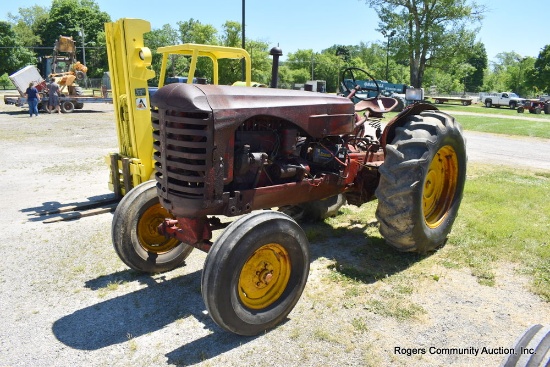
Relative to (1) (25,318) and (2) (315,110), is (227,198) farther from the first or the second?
(1) (25,318)

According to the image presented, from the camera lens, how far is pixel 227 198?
3432mm

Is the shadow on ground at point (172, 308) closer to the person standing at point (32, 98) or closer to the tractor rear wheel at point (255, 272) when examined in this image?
the tractor rear wheel at point (255, 272)

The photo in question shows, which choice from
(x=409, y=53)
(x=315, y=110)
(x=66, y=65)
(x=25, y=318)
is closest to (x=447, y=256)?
(x=315, y=110)

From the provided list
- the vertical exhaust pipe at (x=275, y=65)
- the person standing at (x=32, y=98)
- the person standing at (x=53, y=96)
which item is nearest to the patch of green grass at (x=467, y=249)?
the vertical exhaust pipe at (x=275, y=65)

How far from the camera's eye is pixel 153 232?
14.0 feet

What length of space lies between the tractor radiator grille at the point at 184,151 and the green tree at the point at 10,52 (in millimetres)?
53022

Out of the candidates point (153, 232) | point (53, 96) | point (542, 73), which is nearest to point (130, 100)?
point (153, 232)

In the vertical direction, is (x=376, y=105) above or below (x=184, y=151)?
above

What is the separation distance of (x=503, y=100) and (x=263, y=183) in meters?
38.8

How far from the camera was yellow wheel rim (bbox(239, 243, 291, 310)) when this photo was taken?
3252 mm

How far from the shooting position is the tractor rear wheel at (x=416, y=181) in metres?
4.09

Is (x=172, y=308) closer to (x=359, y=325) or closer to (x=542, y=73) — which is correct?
(x=359, y=325)

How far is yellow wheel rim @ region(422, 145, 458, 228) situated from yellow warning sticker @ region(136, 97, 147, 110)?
12.1 feet

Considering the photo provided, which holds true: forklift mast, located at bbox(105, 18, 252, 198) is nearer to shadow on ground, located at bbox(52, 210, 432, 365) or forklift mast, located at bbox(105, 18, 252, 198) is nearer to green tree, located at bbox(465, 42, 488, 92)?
shadow on ground, located at bbox(52, 210, 432, 365)
